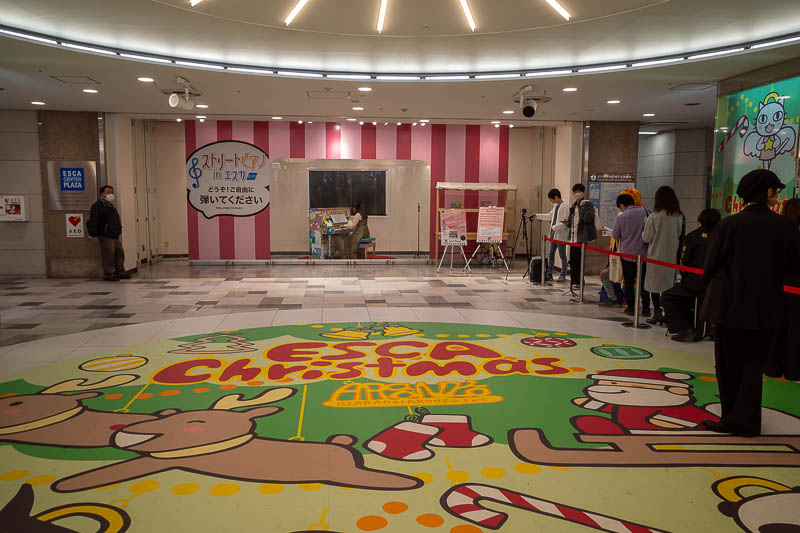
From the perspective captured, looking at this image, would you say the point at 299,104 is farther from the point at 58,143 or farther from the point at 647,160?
the point at 647,160

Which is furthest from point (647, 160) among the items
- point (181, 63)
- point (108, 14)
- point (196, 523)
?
point (196, 523)

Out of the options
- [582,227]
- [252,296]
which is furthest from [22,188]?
[582,227]

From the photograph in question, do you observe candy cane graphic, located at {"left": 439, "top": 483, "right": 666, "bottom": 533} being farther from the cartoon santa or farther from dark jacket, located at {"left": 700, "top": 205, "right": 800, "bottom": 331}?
dark jacket, located at {"left": 700, "top": 205, "right": 800, "bottom": 331}

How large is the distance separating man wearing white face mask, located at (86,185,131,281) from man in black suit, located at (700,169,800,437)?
1000 cm

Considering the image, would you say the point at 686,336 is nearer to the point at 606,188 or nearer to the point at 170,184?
the point at 606,188

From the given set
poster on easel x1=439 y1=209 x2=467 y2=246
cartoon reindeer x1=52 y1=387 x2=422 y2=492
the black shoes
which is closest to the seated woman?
poster on easel x1=439 y1=209 x2=467 y2=246

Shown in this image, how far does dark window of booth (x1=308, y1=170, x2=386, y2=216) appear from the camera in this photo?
13.0 meters

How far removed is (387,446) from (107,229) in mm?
8890

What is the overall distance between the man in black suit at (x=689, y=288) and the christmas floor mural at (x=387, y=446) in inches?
29.2

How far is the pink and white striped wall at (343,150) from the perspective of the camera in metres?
12.8

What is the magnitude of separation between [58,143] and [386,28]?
25.8 ft

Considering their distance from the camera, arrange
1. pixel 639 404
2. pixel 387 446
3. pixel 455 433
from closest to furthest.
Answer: pixel 387 446 < pixel 455 433 < pixel 639 404

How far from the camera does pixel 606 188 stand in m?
11.5

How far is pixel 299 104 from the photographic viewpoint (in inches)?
389
